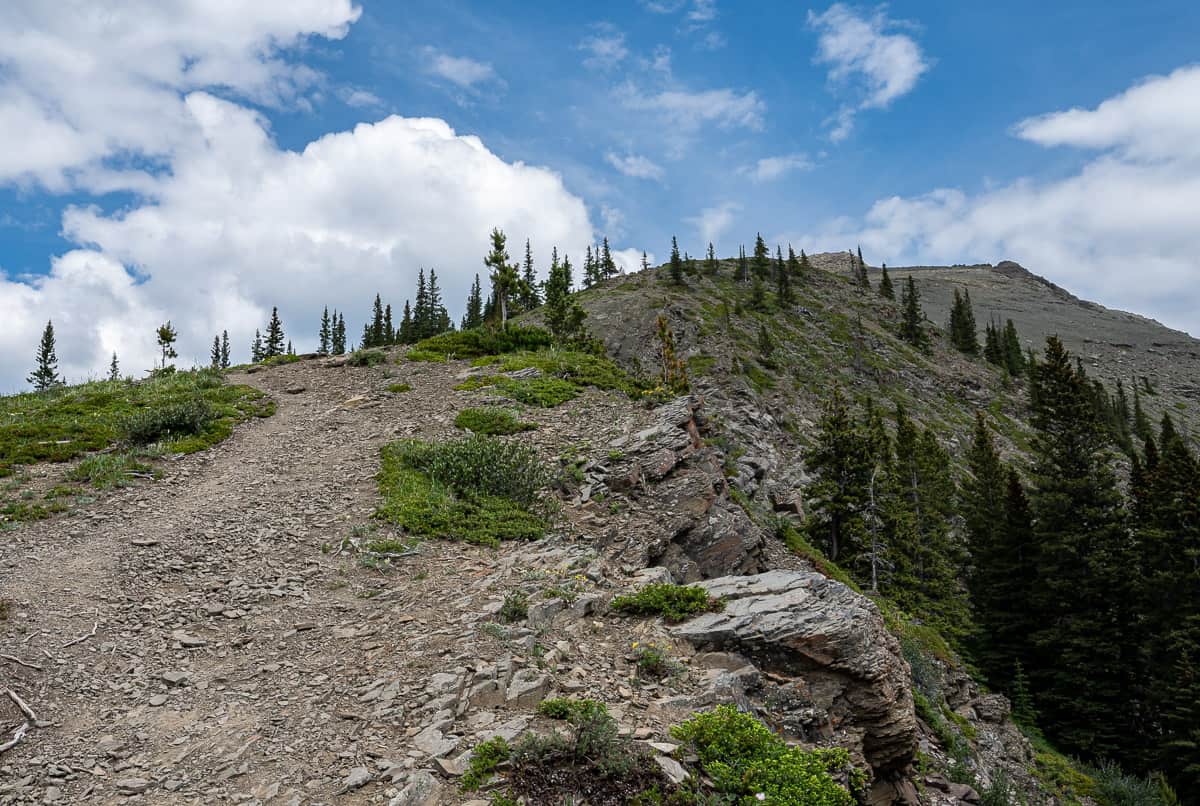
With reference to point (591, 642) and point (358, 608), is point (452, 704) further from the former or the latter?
point (358, 608)

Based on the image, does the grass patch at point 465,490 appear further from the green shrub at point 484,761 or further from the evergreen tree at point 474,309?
the evergreen tree at point 474,309

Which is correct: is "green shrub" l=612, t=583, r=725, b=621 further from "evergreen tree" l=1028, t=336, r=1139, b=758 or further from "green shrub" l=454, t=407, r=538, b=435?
"evergreen tree" l=1028, t=336, r=1139, b=758

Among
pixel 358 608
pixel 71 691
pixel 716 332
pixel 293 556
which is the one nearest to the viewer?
pixel 71 691

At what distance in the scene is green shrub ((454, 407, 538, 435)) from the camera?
19.6 meters

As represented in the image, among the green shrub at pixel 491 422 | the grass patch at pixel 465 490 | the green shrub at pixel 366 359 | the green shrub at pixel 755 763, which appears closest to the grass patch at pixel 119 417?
the green shrub at pixel 366 359

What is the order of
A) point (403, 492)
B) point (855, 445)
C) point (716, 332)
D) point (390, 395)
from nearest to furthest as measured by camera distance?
point (403, 492) < point (390, 395) < point (855, 445) < point (716, 332)

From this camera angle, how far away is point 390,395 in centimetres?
2569

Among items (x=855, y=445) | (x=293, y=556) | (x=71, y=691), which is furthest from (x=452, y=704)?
(x=855, y=445)

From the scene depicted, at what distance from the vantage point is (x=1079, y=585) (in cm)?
3059

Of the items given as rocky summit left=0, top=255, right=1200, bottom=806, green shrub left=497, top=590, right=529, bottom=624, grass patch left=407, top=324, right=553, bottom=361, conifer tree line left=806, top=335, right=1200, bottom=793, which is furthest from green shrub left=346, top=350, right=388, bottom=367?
green shrub left=497, top=590, right=529, bottom=624

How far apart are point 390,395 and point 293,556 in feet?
45.8

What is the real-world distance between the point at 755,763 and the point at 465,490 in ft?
33.3

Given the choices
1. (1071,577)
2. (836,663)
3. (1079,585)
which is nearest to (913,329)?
(1071,577)

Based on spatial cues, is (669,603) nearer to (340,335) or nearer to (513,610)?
(513,610)
